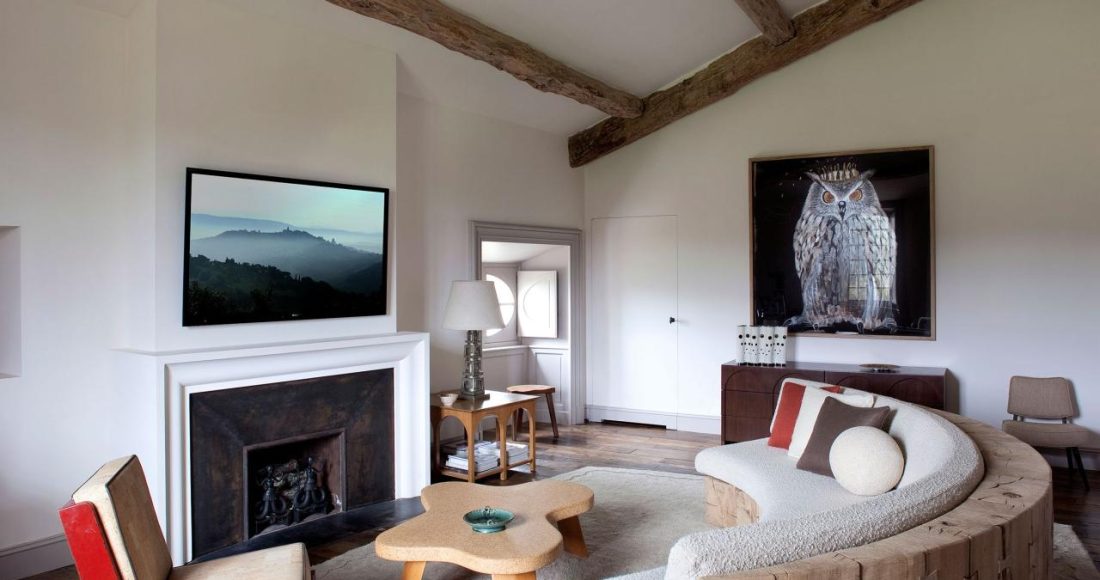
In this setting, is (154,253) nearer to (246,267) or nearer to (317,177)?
(246,267)

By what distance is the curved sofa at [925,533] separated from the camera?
1458 millimetres

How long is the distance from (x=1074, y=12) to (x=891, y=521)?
5.22 m

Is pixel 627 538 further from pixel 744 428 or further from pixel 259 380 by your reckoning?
pixel 744 428

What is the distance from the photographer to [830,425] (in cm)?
362

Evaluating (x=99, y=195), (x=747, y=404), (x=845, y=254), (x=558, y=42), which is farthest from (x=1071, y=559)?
(x=99, y=195)

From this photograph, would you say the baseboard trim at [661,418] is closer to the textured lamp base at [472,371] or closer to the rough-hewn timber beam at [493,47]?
the textured lamp base at [472,371]

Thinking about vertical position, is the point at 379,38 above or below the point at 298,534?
above

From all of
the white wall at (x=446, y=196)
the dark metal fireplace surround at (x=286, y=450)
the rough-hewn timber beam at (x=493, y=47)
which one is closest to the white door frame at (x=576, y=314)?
the white wall at (x=446, y=196)

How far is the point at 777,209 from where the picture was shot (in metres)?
6.27

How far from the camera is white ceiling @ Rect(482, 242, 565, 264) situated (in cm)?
730

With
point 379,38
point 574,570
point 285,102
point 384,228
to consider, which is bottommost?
point 574,570

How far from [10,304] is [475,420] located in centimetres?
263

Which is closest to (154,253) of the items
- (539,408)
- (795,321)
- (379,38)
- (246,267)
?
(246,267)

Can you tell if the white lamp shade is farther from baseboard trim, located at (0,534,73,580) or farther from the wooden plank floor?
baseboard trim, located at (0,534,73,580)
